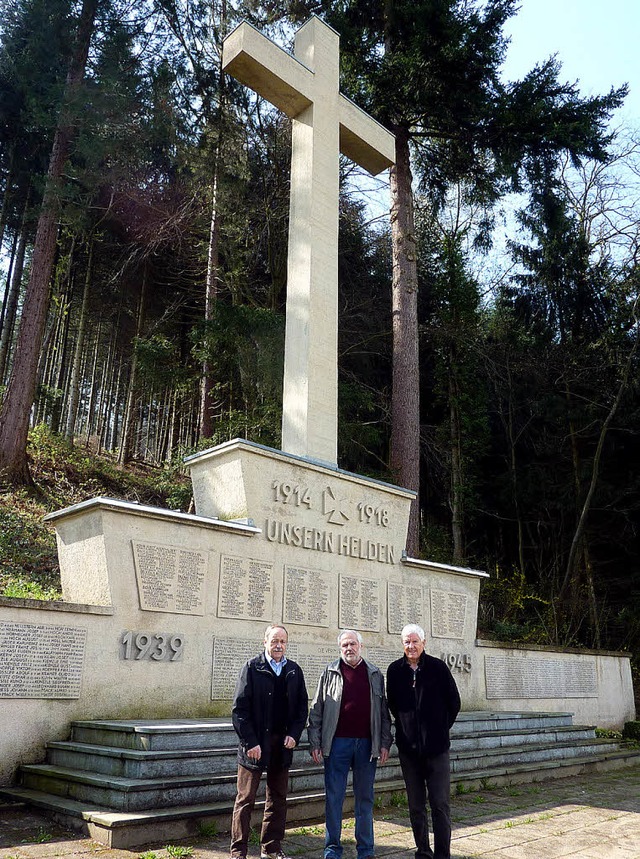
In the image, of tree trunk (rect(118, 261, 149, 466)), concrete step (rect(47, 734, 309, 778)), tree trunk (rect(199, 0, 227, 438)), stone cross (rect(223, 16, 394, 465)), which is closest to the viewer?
concrete step (rect(47, 734, 309, 778))

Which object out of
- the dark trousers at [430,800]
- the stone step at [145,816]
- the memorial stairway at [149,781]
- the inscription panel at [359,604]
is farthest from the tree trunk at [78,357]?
the dark trousers at [430,800]

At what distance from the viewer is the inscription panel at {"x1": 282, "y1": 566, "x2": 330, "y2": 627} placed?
296 inches

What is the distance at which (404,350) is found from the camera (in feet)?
42.5

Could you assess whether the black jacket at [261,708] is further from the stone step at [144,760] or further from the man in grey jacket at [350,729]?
the stone step at [144,760]

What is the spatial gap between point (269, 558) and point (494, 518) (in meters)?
15.5

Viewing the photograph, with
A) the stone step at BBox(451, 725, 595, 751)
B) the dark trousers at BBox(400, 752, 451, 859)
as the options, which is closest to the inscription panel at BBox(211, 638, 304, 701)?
the stone step at BBox(451, 725, 595, 751)

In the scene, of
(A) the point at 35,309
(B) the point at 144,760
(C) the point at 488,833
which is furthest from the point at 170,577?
(A) the point at 35,309

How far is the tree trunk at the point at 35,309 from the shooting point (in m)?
13.9

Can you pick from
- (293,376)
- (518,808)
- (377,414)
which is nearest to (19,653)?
(293,376)

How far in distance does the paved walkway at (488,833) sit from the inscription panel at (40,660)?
94 centimetres

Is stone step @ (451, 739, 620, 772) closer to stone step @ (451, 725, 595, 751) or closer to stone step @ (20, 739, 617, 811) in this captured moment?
stone step @ (451, 725, 595, 751)

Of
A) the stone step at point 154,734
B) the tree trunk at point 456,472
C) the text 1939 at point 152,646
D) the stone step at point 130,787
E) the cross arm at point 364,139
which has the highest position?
the cross arm at point 364,139

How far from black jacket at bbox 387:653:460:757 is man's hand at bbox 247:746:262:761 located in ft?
3.15

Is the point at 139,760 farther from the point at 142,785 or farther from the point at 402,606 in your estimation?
the point at 402,606
